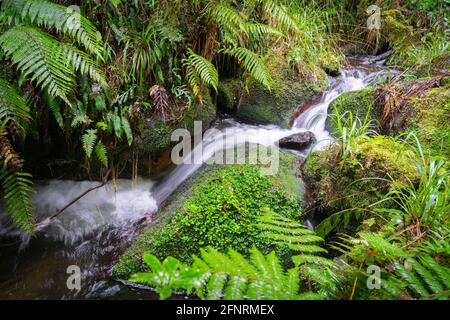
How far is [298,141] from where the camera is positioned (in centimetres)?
362

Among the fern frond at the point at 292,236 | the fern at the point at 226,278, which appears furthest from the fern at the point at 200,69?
the fern at the point at 226,278

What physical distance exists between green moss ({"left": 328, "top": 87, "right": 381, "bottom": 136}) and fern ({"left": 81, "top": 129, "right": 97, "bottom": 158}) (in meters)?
2.73

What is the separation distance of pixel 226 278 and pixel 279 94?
3.57 metres

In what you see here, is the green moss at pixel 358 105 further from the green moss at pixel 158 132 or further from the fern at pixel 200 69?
the green moss at pixel 158 132

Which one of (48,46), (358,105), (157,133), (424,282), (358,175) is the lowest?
(424,282)

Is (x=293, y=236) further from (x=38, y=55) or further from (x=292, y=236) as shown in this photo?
(x=38, y=55)

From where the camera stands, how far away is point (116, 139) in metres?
3.01

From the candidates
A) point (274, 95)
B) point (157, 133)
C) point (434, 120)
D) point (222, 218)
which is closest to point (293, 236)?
point (222, 218)

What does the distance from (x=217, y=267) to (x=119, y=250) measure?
1.81m

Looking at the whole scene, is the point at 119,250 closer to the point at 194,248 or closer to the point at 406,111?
the point at 194,248

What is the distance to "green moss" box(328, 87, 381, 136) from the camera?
381 centimetres

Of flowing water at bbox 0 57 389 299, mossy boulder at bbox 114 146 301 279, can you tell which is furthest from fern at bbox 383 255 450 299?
flowing water at bbox 0 57 389 299

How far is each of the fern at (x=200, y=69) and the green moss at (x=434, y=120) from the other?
7.31 ft

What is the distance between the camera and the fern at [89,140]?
101 inches
